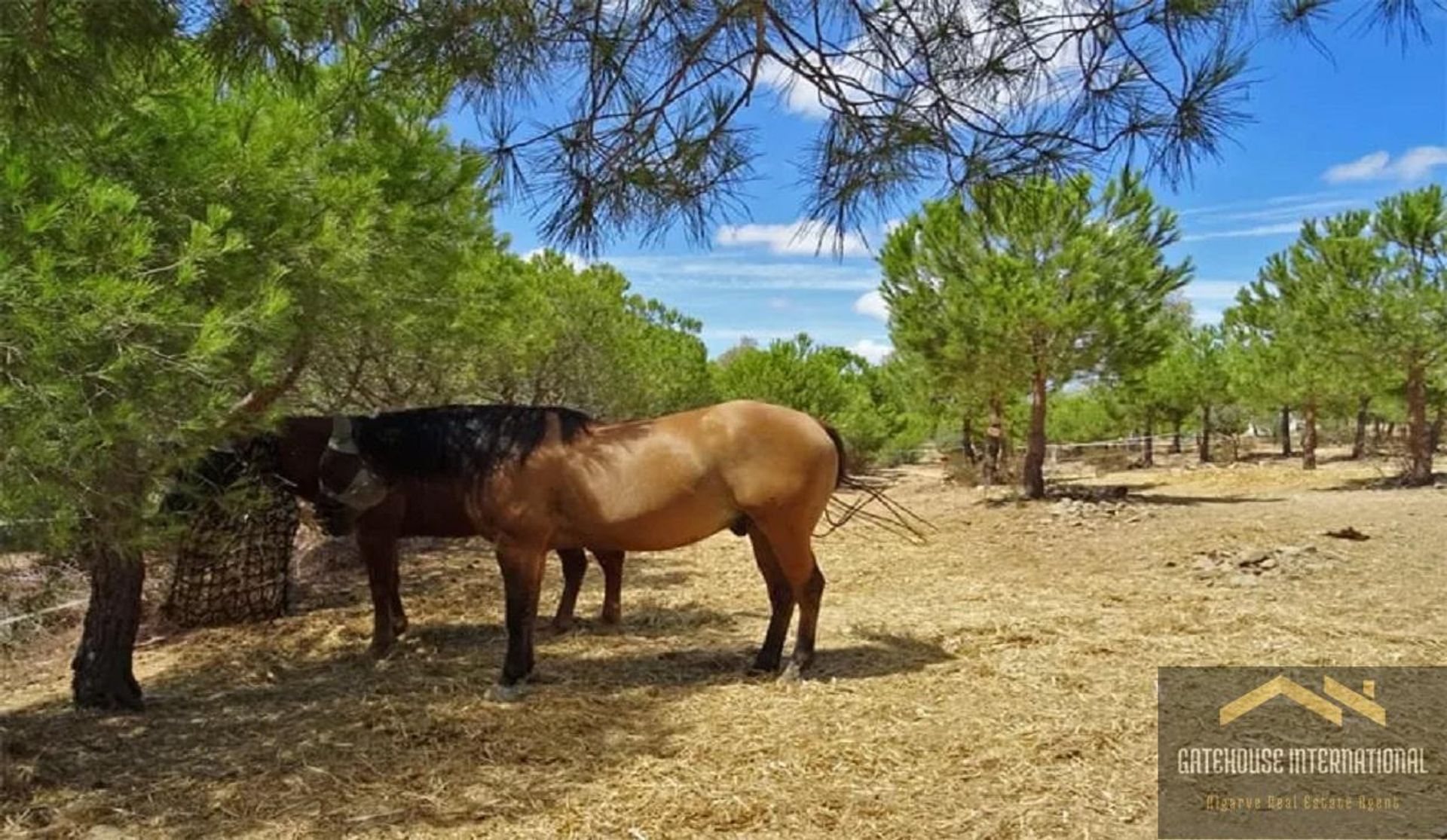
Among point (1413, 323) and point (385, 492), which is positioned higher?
point (1413, 323)

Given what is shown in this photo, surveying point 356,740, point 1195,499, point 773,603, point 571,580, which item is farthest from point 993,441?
point 356,740

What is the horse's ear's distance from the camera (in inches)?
165

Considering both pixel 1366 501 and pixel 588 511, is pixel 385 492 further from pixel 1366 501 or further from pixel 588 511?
pixel 1366 501

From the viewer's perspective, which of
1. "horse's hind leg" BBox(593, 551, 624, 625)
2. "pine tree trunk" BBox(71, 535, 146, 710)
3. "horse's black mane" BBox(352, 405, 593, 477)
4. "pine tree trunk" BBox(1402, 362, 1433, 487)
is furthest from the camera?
"pine tree trunk" BBox(1402, 362, 1433, 487)

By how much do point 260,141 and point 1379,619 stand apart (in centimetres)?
550

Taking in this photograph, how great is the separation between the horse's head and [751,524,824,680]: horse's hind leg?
181 centimetres

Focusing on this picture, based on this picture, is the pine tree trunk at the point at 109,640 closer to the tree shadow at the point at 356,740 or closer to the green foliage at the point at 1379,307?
the tree shadow at the point at 356,740

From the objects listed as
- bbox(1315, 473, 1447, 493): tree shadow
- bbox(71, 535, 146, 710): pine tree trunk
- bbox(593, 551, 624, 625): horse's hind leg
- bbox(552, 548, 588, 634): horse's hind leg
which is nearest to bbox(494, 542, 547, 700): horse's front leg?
bbox(552, 548, 588, 634): horse's hind leg

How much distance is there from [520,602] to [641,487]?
70 centimetres

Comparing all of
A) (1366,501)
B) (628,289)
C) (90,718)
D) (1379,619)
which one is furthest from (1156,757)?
(1366,501)

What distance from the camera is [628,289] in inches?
475

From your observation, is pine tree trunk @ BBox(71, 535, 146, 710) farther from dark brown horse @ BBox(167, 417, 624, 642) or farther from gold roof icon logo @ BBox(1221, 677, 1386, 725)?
gold roof icon logo @ BBox(1221, 677, 1386, 725)

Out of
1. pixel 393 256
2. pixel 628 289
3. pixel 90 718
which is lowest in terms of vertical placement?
pixel 90 718

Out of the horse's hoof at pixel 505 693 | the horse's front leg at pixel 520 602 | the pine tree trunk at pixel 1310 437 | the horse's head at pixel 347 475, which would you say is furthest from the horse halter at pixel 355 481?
the pine tree trunk at pixel 1310 437
